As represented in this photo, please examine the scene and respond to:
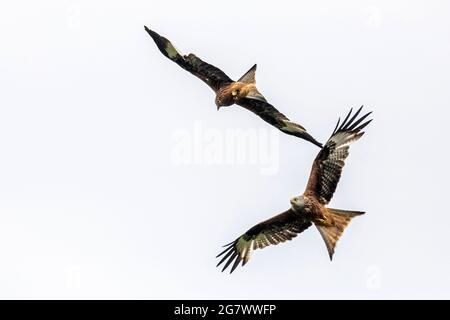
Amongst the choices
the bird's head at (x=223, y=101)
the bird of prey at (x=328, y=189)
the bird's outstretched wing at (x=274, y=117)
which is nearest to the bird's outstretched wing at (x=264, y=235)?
the bird of prey at (x=328, y=189)

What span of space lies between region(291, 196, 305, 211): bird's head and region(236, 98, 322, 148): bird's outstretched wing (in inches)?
35.3

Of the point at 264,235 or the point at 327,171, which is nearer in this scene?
the point at 327,171

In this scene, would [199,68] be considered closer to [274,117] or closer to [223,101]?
[223,101]

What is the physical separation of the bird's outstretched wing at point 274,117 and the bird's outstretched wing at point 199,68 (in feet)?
1.41

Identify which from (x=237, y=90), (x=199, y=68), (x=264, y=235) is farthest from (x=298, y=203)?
(x=199, y=68)

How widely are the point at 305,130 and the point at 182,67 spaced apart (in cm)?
204

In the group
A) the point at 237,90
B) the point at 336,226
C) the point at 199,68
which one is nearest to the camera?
the point at 336,226

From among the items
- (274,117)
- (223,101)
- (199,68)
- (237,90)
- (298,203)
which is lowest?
(298,203)

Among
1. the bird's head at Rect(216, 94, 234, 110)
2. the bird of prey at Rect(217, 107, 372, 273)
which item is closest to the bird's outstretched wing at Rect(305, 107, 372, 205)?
the bird of prey at Rect(217, 107, 372, 273)

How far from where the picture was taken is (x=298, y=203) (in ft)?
44.1

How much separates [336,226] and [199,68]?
3029mm

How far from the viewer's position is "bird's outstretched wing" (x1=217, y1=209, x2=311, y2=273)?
14.2m
